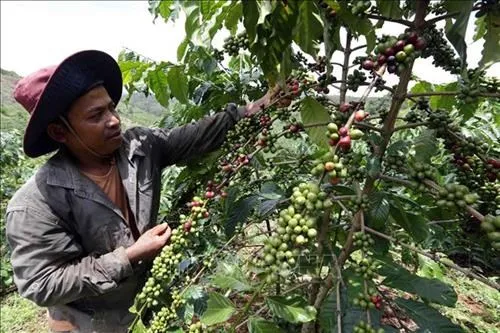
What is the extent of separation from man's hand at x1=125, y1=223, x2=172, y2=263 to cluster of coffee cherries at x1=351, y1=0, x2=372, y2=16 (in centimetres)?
134

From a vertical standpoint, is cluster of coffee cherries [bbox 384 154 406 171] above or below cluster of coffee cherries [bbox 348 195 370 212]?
above

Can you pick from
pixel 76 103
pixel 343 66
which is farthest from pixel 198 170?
pixel 343 66

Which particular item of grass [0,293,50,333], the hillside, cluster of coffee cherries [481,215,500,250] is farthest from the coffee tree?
the hillside

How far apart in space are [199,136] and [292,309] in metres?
1.21

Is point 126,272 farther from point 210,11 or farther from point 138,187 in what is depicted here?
point 210,11

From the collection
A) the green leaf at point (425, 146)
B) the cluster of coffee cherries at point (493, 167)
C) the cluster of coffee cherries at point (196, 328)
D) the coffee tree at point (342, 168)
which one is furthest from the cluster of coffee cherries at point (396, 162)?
the cluster of coffee cherries at point (196, 328)

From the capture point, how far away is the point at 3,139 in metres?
6.32

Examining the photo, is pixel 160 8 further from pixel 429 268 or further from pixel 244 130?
pixel 429 268

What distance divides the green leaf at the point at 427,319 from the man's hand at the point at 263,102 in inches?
42.7

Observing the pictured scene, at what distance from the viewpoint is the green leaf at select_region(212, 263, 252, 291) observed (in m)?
1.50

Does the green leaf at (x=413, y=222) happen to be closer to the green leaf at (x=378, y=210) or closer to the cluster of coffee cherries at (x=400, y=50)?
the green leaf at (x=378, y=210)

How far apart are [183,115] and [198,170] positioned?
1.70ft

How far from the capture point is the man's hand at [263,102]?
6.49ft

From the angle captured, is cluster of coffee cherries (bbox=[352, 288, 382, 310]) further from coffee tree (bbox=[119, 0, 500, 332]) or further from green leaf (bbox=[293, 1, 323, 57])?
green leaf (bbox=[293, 1, 323, 57])
